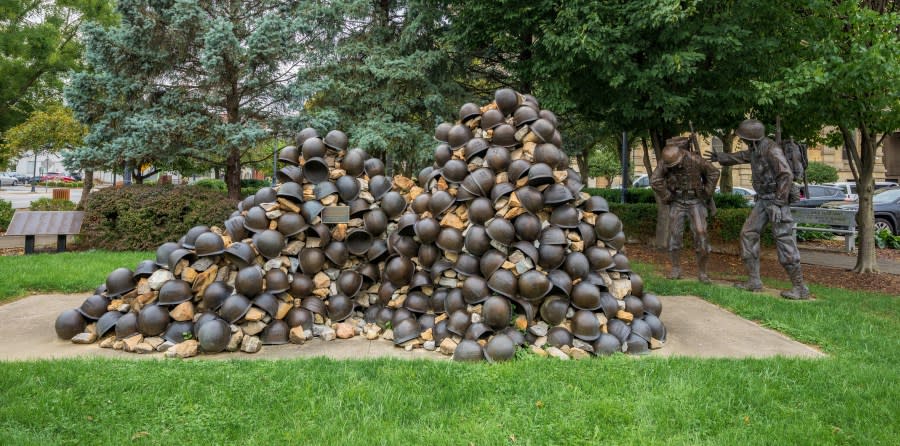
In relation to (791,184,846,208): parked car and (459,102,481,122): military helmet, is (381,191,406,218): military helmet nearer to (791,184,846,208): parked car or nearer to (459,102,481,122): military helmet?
(459,102,481,122): military helmet

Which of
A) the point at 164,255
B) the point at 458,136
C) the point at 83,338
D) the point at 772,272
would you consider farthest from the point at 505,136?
the point at 772,272

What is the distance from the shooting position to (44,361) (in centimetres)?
445

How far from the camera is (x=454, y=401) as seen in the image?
380 cm

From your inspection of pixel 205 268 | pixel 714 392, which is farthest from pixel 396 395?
pixel 205 268

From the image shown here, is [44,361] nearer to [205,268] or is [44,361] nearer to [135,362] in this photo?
[135,362]

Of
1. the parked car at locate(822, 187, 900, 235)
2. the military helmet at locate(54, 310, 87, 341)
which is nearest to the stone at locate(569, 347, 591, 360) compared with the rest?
the military helmet at locate(54, 310, 87, 341)

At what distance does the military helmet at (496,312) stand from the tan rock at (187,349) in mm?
2827

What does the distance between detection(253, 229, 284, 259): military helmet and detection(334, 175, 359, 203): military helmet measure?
99 centimetres

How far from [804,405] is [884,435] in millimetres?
495

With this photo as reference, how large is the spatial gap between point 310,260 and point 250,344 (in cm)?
117

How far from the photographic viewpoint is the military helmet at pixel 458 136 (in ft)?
Result: 20.8

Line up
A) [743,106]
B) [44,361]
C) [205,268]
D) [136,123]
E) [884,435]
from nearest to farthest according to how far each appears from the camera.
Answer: [884,435] < [44,361] < [205,268] < [743,106] < [136,123]

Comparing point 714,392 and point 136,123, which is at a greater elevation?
point 136,123

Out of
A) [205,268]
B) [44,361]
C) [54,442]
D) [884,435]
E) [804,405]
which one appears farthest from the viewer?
[205,268]
